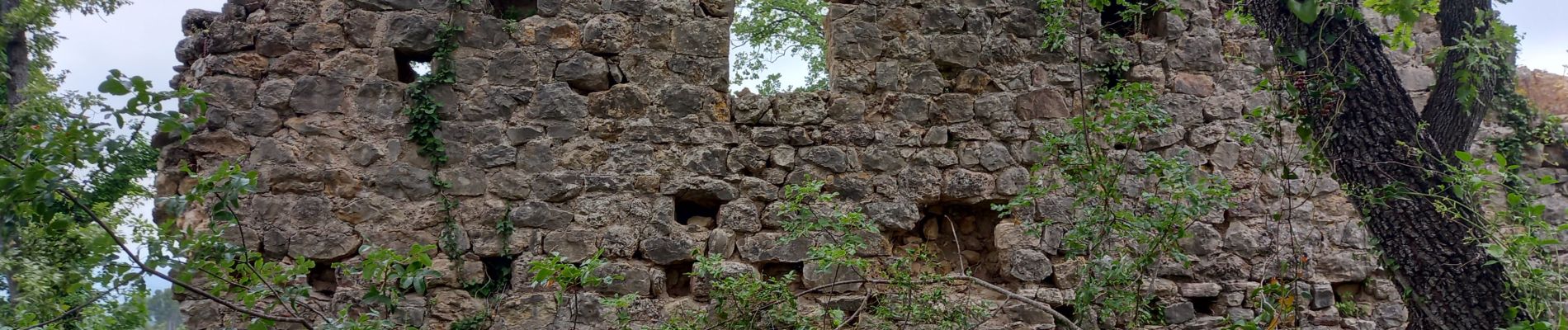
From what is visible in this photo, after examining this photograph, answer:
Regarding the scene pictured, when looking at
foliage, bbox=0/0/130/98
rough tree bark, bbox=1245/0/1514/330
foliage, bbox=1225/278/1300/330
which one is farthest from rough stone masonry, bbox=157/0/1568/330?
foliage, bbox=0/0/130/98

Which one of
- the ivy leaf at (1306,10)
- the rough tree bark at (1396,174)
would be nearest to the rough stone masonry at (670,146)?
the rough tree bark at (1396,174)

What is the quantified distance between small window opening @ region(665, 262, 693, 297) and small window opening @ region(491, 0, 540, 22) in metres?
1.34

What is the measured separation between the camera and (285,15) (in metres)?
4.47

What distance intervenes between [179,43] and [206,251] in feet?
6.36

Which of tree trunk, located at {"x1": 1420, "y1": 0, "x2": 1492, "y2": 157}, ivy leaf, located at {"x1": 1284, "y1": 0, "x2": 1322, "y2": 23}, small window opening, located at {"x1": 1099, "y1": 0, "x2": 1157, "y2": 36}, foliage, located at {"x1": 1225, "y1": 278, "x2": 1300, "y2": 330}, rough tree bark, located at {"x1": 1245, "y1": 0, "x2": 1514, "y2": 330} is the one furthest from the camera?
small window opening, located at {"x1": 1099, "y1": 0, "x2": 1157, "y2": 36}

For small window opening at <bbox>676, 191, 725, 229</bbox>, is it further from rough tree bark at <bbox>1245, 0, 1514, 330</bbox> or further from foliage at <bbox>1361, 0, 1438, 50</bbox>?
foliage at <bbox>1361, 0, 1438, 50</bbox>

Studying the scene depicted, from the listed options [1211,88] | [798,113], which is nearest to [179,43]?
[798,113]

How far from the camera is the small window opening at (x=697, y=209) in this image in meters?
4.58

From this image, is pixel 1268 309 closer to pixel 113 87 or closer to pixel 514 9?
pixel 514 9

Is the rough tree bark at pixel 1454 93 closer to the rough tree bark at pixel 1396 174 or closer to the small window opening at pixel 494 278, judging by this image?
the rough tree bark at pixel 1396 174

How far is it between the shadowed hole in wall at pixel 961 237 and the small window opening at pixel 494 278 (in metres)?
1.78

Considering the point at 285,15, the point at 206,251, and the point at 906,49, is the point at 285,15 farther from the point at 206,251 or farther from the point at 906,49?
the point at 906,49

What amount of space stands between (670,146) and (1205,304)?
8.83ft

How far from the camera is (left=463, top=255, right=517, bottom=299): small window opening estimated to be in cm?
436
